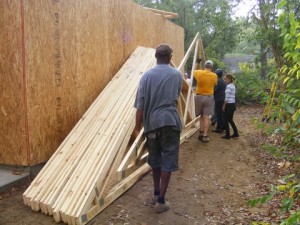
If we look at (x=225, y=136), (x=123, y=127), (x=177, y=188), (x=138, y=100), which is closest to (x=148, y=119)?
(x=138, y=100)

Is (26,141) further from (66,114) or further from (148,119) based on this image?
(148,119)

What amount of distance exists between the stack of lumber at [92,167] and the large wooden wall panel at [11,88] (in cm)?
68

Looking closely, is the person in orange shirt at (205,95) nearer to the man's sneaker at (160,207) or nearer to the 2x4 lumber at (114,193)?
the 2x4 lumber at (114,193)

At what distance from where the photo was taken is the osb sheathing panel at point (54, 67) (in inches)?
185

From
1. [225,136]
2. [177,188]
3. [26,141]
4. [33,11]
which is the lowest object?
[225,136]

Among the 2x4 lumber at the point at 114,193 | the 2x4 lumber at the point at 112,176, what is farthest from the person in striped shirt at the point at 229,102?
the 2x4 lumber at the point at 112,176

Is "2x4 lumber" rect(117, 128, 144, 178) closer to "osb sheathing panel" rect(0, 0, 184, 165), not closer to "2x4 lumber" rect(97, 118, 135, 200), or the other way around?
"2x4 lumber" rect(97, 118, 135, 200)

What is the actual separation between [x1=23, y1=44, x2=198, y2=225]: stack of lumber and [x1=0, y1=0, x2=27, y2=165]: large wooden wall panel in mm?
677

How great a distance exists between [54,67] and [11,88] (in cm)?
79

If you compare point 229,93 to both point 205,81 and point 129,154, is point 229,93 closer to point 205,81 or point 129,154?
point 205,81

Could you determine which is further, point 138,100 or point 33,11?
point 33,11

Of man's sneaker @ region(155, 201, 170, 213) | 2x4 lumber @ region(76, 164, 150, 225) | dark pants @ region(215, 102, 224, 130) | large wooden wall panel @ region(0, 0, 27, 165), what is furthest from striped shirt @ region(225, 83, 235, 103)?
large wooden wall panel @ region(0, 0, 27, 165)

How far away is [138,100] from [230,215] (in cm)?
193

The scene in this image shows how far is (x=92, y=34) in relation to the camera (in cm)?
621
